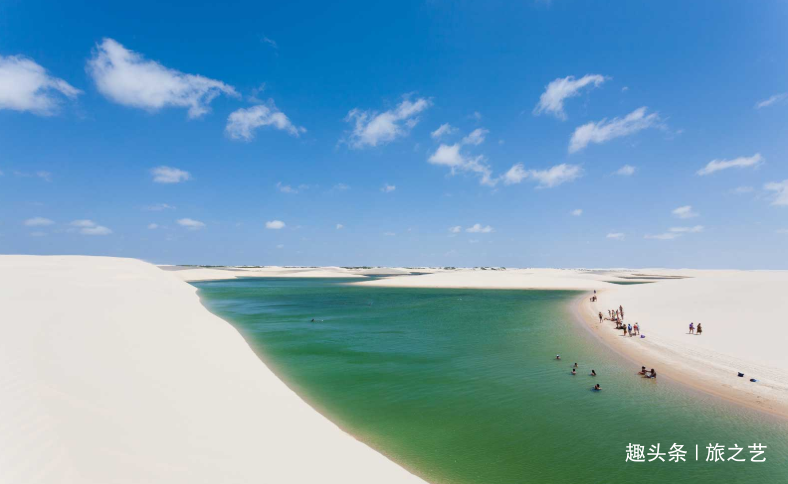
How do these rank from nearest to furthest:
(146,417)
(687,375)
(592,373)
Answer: (146,417)
(687,375)
(592,373)

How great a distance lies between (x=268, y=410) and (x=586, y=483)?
10.2m

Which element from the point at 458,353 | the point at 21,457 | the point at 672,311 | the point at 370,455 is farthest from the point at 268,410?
the point at 672,311

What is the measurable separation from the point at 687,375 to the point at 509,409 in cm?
1152

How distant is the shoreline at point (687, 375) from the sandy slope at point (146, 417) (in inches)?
629

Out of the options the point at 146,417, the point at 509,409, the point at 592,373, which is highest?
the point at 146,417

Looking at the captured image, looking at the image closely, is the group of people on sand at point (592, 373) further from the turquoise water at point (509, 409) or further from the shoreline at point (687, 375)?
the shoreline at point (687, 375)

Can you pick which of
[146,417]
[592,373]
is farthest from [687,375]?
[146,417]

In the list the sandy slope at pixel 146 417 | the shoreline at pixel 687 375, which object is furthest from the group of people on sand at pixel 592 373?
the sandy slope at pixel 146 417

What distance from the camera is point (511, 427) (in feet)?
44.3

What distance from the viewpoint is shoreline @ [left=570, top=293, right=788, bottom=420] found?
14969 mm

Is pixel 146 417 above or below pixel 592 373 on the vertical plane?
above

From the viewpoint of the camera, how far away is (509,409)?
15195 mm

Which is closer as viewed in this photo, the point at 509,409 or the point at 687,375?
the point at 509,409

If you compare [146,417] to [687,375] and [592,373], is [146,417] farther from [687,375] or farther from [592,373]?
[687,375]
